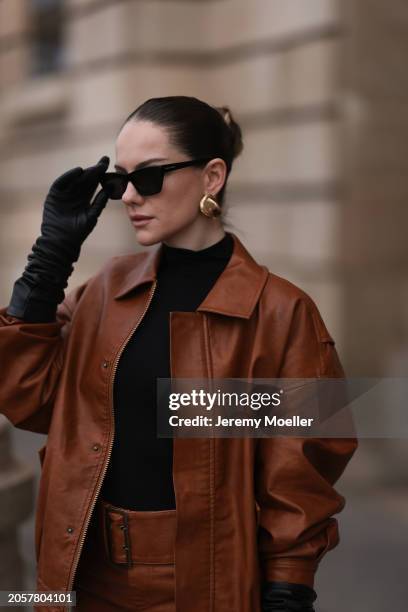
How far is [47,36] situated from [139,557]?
5301 millimetres

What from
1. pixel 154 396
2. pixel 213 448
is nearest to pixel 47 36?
pixel 154 396

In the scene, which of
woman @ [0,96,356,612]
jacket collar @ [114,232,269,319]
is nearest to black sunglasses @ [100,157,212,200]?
woman @ [0,96,356,612]

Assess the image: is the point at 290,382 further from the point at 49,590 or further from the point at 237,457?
the point at 49,590

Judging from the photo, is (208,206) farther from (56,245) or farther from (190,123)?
(56,245)

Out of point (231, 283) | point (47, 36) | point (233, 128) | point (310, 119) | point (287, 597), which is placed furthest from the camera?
point (47, 36)

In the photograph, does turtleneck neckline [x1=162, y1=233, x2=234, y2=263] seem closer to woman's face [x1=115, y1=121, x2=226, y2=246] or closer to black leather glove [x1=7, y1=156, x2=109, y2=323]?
woman's face [x1=115, y1=121, x2=226, y2=246]

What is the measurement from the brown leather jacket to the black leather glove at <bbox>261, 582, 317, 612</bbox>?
0.08 ft

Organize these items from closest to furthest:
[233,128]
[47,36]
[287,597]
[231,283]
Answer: [287,597], [231,283], [233,128], [47,36]

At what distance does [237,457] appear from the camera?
68.1 inches

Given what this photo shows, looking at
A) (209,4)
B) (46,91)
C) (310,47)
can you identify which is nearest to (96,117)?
(46,91)

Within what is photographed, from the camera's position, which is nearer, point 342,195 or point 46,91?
point 342,195

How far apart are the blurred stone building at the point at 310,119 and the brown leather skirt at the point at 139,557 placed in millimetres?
3012

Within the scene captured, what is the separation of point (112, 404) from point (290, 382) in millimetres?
444

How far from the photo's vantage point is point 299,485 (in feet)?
5.58
